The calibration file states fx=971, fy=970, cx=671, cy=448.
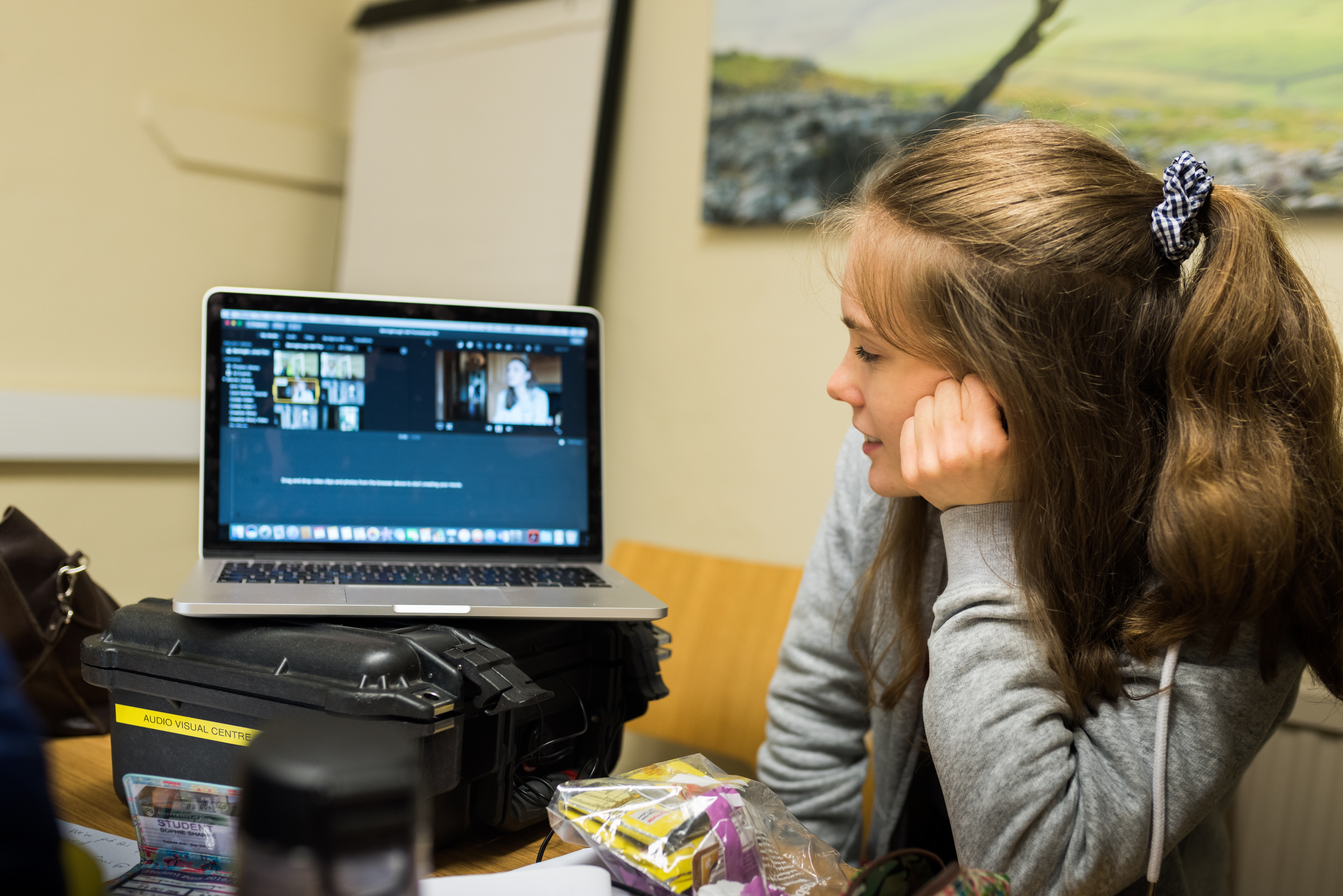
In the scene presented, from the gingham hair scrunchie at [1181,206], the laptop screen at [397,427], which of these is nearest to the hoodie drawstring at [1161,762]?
the gingham hair scrunchie at [1181,206]

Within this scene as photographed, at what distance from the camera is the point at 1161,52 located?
1367 mm

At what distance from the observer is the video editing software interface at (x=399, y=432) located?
3.05 ft

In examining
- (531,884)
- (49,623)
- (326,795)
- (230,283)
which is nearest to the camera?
(326,795)

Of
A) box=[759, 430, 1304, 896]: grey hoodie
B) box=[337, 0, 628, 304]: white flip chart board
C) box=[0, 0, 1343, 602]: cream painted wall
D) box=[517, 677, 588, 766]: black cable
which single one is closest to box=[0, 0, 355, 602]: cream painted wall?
box=[0, 0, 1343, 602]: cream painted wall

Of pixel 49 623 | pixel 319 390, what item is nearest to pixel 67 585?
pixel 49 623

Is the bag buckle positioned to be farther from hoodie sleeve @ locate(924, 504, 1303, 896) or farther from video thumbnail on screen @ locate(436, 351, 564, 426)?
hoodie sleeve @ locate(924, 504, 1303, 896)

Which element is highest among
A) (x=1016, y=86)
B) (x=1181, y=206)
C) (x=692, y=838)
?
(x=1016, y=86)

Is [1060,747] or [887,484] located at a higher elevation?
[887,484]

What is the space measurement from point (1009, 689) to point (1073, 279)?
31cm

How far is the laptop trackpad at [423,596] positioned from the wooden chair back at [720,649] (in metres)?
0.63

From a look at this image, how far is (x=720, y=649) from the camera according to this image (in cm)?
145

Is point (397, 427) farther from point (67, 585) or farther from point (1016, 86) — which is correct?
point (1016, 86)

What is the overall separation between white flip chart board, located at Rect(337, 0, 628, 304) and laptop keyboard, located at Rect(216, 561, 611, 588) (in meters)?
1.15

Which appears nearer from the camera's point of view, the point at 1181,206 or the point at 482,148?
the point at 1181,206
